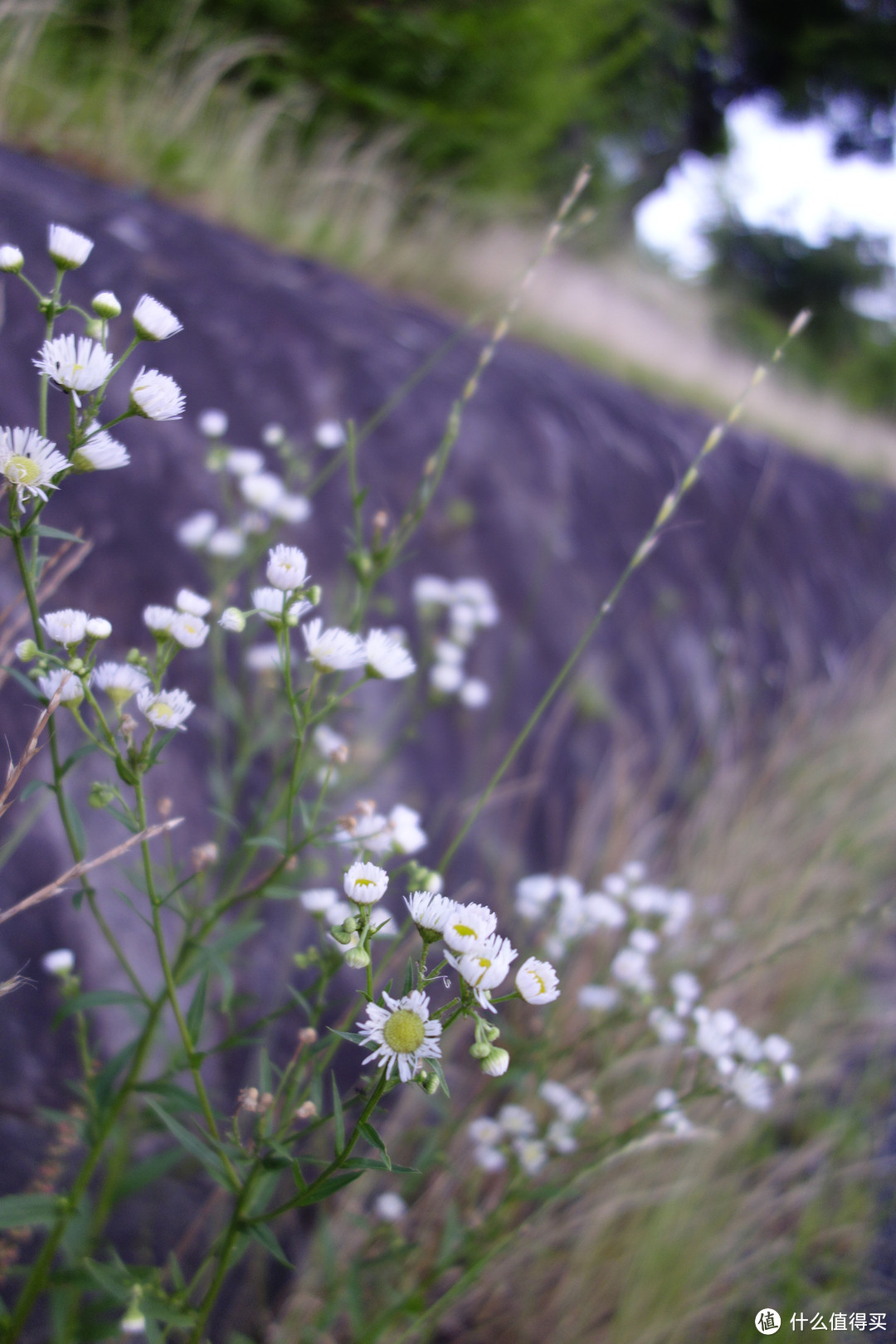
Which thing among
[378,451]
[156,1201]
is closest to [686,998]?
[156,1201]

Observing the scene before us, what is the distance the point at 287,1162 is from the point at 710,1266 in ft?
4.02

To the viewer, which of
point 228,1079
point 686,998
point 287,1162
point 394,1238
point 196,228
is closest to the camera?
point 287,1162

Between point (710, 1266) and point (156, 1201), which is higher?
point (156, 1201)

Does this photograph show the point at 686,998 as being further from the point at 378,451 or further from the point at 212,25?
the point at 212,25

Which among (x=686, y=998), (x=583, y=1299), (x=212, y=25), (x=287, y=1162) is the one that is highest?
(x=212, y=25)

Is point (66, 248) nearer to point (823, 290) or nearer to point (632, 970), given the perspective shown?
point (632, 970)

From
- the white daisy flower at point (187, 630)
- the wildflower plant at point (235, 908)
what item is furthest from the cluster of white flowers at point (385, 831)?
the white daisy flower at point (187, 630)

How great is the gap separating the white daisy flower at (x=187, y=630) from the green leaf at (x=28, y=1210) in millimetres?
611

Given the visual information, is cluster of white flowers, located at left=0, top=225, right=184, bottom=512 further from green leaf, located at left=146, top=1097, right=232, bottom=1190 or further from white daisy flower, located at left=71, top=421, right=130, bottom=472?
green leaf, located at left=146, top=1097, right=232, bottom=1190

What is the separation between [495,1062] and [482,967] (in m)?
0.10

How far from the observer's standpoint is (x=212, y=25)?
3902 mm

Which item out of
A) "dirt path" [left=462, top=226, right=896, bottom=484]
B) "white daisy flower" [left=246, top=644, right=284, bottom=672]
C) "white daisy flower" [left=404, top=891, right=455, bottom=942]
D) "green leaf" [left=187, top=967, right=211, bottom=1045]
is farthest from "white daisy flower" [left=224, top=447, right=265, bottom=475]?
"dirt path" [left=462, top=226, right=896, bottom=484]

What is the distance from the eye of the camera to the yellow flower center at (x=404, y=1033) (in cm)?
59

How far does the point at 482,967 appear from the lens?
0.59m
